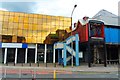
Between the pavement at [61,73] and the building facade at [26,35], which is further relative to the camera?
the building facade at [26,35]

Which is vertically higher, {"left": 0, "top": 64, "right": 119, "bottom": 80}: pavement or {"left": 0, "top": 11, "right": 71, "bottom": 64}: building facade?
{"left": 0, "top": 11, "right": 71, "bottom": 64}: building facade

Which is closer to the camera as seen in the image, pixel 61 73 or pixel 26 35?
pixel 61 73

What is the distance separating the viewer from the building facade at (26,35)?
150ft

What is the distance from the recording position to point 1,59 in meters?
43.7

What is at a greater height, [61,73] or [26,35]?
[26,35]

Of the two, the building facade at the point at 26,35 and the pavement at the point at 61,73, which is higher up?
the building facade at the point at 26,35

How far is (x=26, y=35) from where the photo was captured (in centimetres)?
4859

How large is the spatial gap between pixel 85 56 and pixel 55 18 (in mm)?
13873

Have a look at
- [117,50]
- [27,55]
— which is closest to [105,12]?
[117,50]

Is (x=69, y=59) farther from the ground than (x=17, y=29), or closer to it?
closer to it

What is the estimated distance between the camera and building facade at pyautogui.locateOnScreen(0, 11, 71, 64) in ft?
150

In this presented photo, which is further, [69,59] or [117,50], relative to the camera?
[117,50]

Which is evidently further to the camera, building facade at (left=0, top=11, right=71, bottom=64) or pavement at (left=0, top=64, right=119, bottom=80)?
building facade at (left=0, top=11, right=71, bottom=64)

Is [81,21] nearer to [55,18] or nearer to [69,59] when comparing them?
[69,59]
